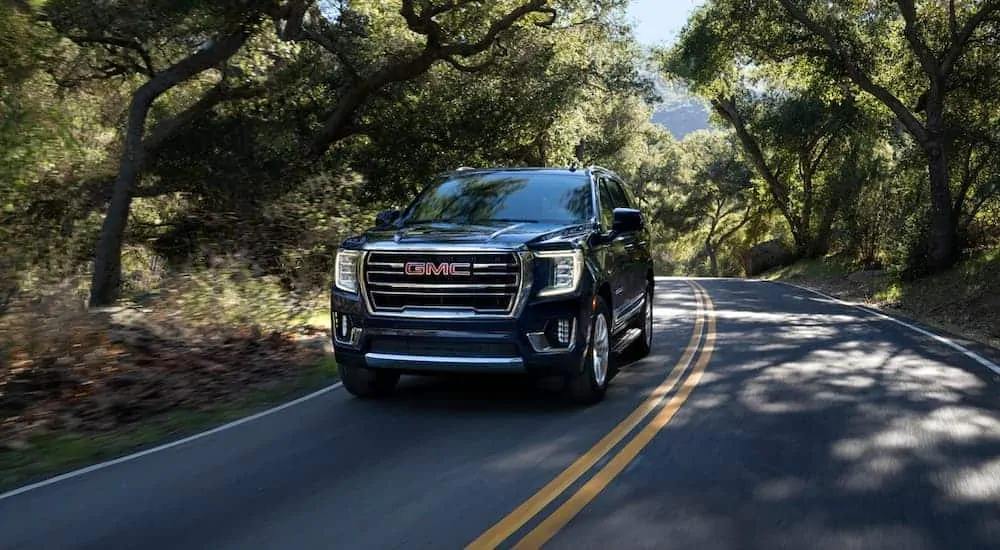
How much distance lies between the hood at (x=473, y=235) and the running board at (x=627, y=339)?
146 cm

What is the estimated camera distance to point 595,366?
7.84m

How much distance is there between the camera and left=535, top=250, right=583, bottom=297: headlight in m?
7.34

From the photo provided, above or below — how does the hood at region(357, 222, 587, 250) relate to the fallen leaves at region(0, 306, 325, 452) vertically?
above

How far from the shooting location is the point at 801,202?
4056 centimetres

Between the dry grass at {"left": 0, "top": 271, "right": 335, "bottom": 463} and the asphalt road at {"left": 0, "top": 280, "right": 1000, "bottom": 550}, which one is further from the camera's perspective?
the dry grass at {"left": 0, "top": 271, "right": 335, "bottom": 463}

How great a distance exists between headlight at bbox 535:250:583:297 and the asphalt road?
3.51 feet

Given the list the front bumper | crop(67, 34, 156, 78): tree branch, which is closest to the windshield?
the front bumper

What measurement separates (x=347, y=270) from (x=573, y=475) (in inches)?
120

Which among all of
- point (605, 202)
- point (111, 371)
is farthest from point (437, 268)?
point (111, 371)

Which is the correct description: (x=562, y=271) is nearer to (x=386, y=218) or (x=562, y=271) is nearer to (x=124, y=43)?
(x=386, y=218)

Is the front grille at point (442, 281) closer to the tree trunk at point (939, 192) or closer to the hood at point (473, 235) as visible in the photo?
the hood at point (473, 235)

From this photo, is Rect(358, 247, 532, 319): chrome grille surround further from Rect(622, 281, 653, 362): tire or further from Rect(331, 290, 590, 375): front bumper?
Rect(622, 281, 653, 362): tire

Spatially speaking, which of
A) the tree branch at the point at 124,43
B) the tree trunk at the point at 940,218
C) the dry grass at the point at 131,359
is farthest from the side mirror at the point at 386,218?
the tree trunk at the point at 940,218

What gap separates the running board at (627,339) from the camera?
8953 millimetres
